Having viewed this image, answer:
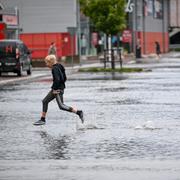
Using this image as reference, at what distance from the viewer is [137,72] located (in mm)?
45781

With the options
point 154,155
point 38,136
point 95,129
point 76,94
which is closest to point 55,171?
point 154,155

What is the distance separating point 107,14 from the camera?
49.5m

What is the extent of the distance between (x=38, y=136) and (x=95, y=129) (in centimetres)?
152

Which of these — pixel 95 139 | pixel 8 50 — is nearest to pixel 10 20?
pixel 8 50

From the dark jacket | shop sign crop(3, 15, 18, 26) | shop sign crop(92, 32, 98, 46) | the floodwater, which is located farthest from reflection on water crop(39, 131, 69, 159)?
shop sign crop(92, 32, 98, 46)

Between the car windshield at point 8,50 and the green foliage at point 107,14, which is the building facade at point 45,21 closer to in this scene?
the green foliage at point 107,14

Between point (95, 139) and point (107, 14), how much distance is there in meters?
35.0

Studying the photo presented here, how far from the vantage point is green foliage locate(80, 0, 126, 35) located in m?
49.1

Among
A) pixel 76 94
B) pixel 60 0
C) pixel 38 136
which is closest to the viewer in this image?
pixel 38 136

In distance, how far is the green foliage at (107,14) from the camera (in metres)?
49.1

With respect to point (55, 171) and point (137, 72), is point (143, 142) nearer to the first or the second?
point (55, 171)

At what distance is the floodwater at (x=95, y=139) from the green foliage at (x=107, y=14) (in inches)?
892

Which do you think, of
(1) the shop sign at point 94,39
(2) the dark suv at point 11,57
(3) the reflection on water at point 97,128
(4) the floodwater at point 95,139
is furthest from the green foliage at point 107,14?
(1) the shop sign at point 94,39

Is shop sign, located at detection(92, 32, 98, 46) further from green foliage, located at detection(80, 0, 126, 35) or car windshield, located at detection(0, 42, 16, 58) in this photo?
car windshield, located at detection(0, 42, 16, 58)
